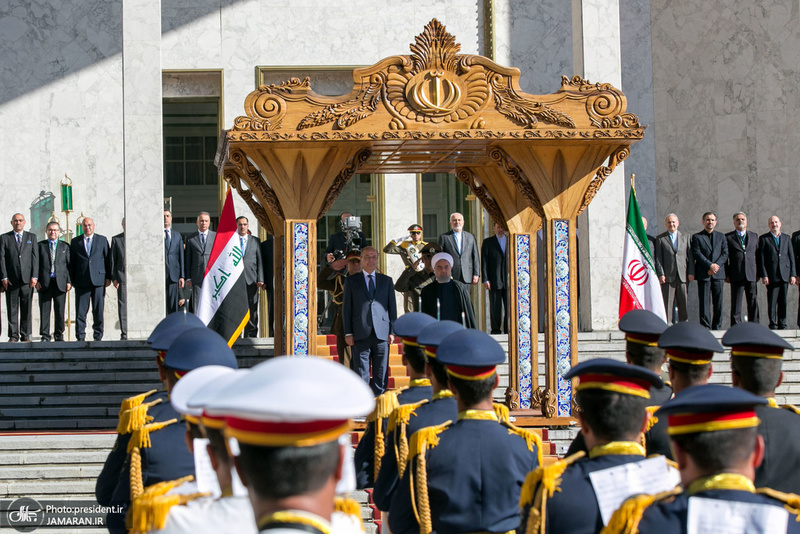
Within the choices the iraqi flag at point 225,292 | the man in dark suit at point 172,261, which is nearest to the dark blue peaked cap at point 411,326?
the iraqi flag at point 225,292

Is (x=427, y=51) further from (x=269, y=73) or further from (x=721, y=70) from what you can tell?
(x=721, y=70)

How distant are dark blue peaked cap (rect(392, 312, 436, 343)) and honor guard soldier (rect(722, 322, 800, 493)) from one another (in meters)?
1.96

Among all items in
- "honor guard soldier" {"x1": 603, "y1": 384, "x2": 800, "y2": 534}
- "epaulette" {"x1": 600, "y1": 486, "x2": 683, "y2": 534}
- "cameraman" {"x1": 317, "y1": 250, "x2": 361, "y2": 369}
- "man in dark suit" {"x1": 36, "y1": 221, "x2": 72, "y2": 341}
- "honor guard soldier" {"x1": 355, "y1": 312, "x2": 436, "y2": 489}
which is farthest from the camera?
"man in dark suit" {"x1": 36, "y1": 221, "x2": 72, "y2": 341}

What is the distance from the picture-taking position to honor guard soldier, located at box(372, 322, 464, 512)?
5176mm

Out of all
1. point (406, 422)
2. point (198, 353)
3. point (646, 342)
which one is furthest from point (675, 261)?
point (198, 353)

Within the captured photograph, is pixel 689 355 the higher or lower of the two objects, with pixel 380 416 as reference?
higher

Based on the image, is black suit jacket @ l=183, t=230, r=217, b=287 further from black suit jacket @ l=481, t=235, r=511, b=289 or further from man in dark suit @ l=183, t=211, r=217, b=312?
black suit jacket @ l=481, t=235, r=511, b=289

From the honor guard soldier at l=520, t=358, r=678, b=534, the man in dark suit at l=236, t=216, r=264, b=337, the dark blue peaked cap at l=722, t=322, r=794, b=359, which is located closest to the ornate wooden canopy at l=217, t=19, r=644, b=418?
the man in dark suit at l=236, t=216, r=264, b=337

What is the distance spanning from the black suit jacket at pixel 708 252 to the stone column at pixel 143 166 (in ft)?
24.0

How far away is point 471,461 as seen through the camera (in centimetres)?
435

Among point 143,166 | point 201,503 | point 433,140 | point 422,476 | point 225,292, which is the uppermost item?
point 143,166

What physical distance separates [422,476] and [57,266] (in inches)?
432

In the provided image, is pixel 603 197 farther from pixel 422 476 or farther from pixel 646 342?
pixel 422 476

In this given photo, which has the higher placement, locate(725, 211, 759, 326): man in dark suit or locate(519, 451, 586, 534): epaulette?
locate(725, 211, 759, 326): man in dark suit
